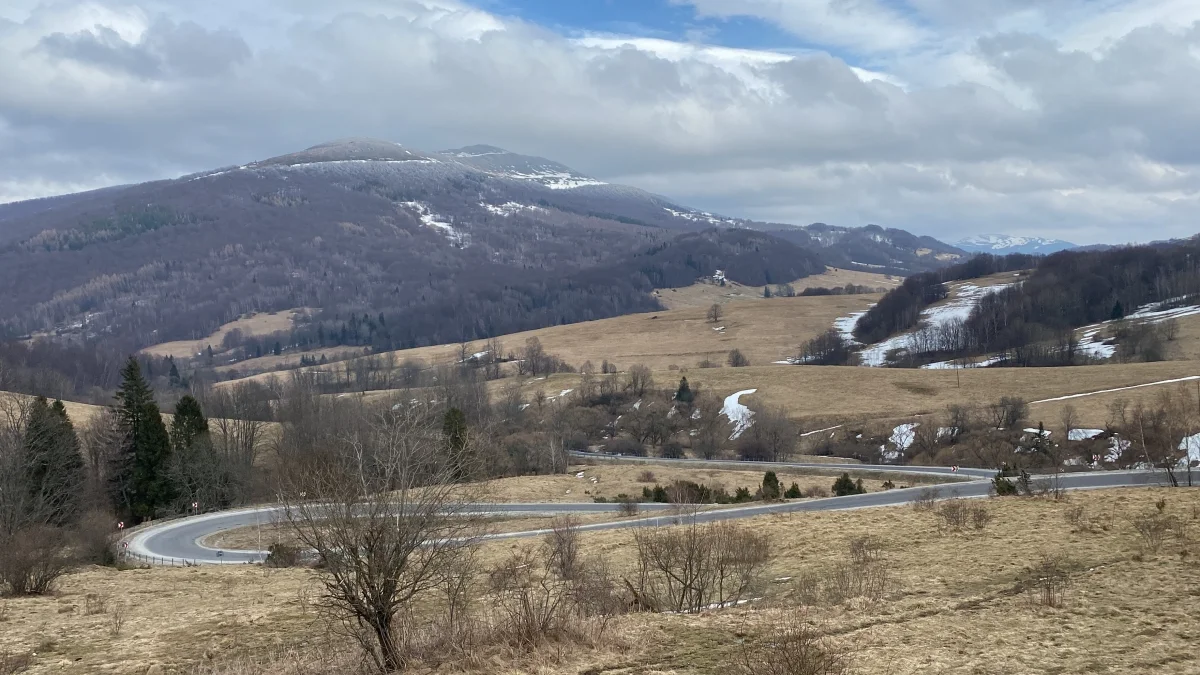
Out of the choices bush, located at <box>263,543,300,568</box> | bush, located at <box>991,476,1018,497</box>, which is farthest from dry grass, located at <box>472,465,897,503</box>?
bush, located at <box>991,476,1018,497</box>

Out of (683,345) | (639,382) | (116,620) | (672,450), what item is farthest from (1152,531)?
(683,345)

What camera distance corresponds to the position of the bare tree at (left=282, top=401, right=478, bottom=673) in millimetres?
11531

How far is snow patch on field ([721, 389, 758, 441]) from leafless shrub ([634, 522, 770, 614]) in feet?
224

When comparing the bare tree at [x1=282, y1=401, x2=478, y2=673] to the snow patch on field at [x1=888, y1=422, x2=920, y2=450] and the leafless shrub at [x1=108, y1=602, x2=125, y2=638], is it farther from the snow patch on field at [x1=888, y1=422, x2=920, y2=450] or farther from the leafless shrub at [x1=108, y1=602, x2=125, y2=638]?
the snow patch on field at [x1=888, y1=422, x2=920, y2=450]

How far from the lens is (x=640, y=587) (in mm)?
16531

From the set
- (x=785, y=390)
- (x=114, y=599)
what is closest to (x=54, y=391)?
(x=785, y=390)

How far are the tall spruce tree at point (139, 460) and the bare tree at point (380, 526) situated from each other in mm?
56573

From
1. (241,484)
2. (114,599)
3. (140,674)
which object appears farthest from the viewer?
(241,484)

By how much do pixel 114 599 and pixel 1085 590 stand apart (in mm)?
23239

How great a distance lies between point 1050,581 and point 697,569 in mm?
6784

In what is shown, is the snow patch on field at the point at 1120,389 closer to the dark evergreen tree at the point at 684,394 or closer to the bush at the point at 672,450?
the bush at the point at 672,450

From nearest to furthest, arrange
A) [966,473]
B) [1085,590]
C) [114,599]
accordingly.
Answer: [1085,590] → [114,599] → [966,473]

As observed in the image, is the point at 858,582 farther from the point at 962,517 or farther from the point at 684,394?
the point at 684,394

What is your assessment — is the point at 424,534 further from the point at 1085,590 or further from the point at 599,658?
the point at 1085,590
